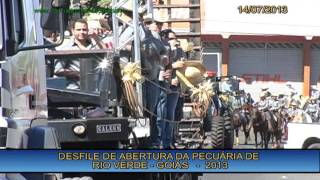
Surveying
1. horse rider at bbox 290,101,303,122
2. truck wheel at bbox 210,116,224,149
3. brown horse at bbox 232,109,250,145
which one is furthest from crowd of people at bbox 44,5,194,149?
horse rider at bbox 290,101,303,122

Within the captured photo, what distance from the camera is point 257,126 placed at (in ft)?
13.5

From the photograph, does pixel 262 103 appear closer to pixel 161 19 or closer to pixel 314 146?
pixel 314 146

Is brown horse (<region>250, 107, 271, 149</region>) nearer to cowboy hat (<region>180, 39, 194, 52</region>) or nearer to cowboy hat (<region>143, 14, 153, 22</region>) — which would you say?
cowboy hat (<region>180, 39, 194, 52</region>)

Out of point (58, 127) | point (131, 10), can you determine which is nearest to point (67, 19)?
point (131, 10)

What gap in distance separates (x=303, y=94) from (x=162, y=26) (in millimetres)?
1052

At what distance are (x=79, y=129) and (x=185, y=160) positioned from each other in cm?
77

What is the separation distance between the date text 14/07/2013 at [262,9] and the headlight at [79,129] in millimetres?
1342

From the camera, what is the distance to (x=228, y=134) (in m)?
4.24

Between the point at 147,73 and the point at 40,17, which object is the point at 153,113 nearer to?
the point at 147,73

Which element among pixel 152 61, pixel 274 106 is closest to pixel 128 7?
pixel 152 61

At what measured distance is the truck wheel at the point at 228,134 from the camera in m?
4.20

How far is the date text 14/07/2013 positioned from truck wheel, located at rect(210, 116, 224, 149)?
76cm

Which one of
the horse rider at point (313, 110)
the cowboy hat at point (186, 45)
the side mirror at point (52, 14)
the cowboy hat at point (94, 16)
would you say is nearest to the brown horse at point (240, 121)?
the horse rider at point (313, 110)

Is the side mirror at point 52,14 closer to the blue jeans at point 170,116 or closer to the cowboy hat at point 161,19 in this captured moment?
the cowboy hat at point 161,19
